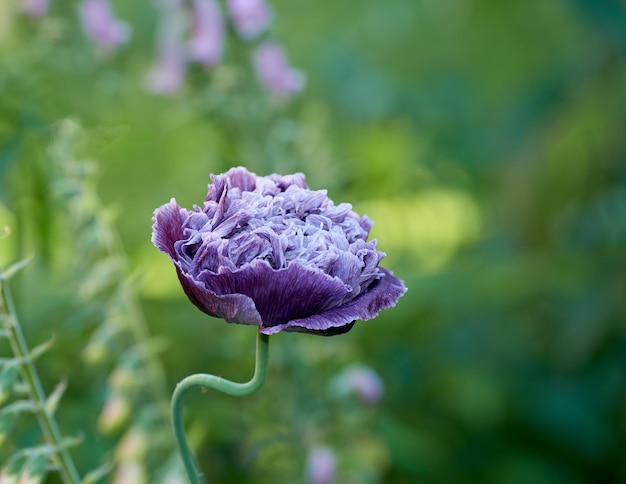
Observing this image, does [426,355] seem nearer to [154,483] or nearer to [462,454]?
[462,454]

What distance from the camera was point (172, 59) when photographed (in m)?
1.92

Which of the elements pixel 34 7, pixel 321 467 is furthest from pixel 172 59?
pixel 321 467

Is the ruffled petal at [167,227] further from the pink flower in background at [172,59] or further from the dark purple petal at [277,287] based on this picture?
the pink flower in background at [172,59]

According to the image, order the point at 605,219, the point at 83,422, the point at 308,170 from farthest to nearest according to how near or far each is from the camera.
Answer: the point at 605,219, the point at 308,170, the point at 83,422

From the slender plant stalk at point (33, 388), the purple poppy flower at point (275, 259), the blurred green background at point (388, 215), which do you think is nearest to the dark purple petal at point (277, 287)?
the purple poppy flower at point (275, 259)

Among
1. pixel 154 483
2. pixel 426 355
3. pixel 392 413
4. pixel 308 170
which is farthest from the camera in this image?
pixel 426 355

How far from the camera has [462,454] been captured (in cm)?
244

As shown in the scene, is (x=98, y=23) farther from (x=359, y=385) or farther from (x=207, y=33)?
(x=359, y=385)

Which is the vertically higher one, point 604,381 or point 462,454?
point 604,381

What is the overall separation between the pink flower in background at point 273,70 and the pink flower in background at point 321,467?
0.72 meters

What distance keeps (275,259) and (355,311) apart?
2.9 inches

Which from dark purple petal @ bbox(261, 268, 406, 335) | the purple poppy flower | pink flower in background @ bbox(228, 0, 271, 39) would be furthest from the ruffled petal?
pink flower in background @ bbox(228, 0, 271, 39)

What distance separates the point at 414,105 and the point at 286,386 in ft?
5.10

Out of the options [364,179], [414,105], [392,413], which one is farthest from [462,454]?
[414,105]
